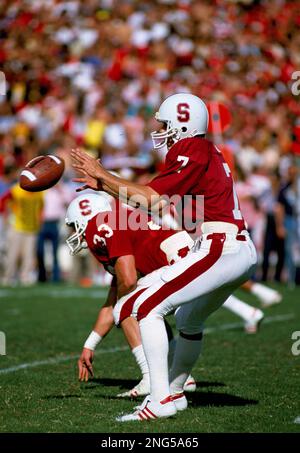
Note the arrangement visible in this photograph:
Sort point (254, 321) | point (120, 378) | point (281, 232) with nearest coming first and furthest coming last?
1. point (120, 378)
2. point (254, 321)
3. point (281, 232)

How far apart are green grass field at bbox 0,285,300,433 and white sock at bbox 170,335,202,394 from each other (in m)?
0.15

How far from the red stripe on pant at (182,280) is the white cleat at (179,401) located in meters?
0.65

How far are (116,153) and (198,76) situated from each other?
2.49m

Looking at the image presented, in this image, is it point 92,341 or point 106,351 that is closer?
point 92,341

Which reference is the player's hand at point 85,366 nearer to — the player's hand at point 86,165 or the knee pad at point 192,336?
the knee pad at point 192,336

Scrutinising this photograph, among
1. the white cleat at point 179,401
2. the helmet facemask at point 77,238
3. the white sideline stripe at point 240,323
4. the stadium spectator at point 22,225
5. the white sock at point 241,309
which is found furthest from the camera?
the stadium spectator at point 22,225

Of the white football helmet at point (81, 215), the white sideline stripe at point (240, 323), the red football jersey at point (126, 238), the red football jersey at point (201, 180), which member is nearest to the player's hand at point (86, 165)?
the red football jersey at point (201, 180)

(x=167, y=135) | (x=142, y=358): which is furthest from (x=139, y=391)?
(x=167, y=135)

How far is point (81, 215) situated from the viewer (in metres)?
5.62

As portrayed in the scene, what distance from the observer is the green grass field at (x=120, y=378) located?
4441 mm

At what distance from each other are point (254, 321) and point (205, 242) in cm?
380

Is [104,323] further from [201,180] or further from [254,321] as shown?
[254,321]

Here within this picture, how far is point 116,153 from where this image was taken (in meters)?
14.8

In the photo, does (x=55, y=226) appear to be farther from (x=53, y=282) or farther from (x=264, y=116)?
(x=264, y=116)
